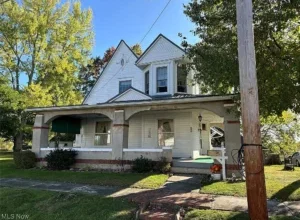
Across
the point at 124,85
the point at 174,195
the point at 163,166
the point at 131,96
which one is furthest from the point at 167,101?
the point at 124,85

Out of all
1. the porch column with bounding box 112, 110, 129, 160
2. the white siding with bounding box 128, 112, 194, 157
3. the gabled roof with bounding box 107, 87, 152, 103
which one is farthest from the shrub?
the gabled roof with bounding box 107, 87, 152, 103

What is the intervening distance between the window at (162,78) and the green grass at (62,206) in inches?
401

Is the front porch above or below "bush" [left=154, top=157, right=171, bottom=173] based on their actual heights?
above

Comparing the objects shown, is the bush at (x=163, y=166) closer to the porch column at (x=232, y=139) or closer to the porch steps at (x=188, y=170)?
the porch steps at (x=188, y=170)

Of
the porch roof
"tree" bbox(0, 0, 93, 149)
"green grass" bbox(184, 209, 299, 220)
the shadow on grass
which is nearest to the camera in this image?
"green grass" bbox(184, 209, 299, 220)

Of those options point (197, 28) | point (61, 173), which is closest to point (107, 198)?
point (61, 173)

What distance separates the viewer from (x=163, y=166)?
12938 mm

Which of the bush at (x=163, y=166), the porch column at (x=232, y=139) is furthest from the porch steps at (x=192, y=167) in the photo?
the porch column at (x=232, y=139)

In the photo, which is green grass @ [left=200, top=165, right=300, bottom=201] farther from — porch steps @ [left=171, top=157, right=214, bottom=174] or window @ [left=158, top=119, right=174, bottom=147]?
window @ [left=158, top=119, right=174, bottom=147]

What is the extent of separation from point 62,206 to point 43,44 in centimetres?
2567

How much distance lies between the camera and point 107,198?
840cm

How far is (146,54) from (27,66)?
17.9 meters

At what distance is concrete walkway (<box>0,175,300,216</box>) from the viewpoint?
24.1 ft

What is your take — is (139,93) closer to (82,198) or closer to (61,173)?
(61,173)
